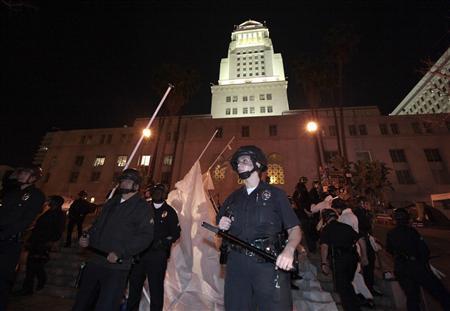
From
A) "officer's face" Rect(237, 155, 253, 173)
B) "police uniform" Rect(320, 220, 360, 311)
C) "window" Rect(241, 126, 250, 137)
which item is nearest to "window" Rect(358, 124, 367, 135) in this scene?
"window" Rect(241, 126, 250, 137)

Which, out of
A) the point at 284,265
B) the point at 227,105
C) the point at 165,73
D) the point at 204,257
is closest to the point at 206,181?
the point at 204,257

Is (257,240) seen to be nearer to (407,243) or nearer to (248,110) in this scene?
(407,243)

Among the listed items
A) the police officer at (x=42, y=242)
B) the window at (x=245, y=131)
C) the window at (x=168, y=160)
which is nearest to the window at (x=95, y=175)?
the window at (x=168, y=160)

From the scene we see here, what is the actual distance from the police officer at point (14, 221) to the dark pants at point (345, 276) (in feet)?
19.2

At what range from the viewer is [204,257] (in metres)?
5.60

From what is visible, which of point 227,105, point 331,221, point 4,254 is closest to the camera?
point 4,254

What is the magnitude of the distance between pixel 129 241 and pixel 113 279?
494mm

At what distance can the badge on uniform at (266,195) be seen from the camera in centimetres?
256

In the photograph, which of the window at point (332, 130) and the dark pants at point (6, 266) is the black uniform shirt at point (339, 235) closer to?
the dark pants at point (6, 266)

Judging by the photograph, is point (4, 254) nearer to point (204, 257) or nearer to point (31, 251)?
point (31, 251)

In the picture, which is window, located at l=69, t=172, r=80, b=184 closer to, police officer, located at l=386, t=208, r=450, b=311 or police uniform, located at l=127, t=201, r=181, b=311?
police uniform, located at l=127, t=201, r=181, b=311

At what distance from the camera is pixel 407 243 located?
13.9 ft

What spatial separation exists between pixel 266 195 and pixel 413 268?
153 inches

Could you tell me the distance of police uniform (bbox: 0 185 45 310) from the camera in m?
3.31
